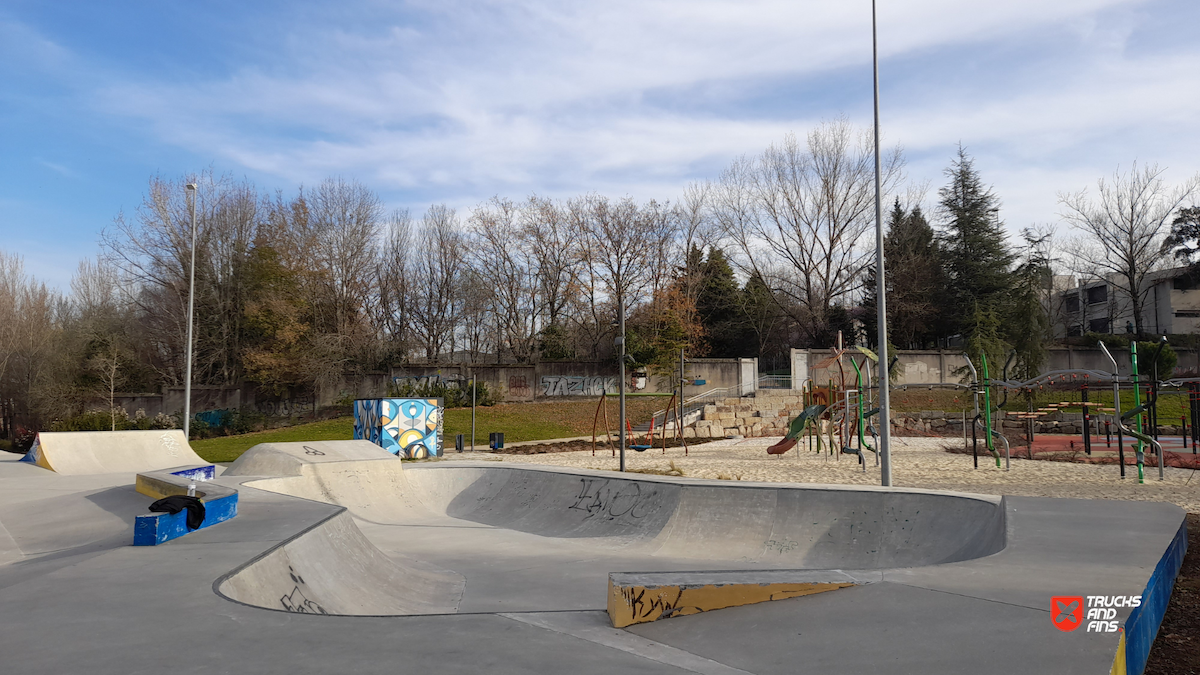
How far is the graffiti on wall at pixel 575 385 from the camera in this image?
3775 cm

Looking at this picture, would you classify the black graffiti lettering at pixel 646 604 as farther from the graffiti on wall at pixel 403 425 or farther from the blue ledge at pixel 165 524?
the graffiti on wall at pixel 403 425

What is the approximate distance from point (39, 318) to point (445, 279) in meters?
22.5

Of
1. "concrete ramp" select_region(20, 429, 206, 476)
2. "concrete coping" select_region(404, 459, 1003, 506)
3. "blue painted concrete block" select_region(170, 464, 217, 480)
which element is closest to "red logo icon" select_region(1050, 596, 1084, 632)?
"concrete coping" select_region(404, 459, 1003, 506)

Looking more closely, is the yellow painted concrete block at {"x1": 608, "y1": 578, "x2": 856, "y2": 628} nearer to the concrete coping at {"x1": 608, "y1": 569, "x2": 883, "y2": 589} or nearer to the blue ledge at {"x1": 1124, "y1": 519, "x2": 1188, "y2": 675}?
the concrete coping at {"x1": 608, "y1": 569, "x2": 883, "y2": 589}

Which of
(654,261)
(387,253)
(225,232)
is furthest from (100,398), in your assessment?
(654,261)

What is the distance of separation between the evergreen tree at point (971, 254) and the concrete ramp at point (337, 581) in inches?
1599

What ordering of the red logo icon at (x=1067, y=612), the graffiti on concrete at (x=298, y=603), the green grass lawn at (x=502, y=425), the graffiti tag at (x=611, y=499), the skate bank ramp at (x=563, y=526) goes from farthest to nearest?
A: 1. the green grass lawn at (x=502, y=425)
2. the graffiti tag at (x=611, y=499)
3. the skate bank ramp at (x=563, y=526)
4. the graffiti on concrete at (x=298, y=603)
5. the red logo icon at (x=1067, y=612)

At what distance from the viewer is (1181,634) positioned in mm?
4746

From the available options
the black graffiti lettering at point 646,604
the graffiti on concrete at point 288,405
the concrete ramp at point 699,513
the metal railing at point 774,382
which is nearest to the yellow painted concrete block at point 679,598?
the black graffiti lettering at point 646,604

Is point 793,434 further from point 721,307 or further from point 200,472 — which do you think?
point 721,307

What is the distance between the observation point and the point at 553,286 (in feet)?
140

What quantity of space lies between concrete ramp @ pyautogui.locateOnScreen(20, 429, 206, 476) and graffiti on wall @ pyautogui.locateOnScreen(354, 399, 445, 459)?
18.4 ft

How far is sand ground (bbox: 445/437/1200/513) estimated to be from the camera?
1332 cm

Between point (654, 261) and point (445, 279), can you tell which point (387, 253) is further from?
point (654, 261)
